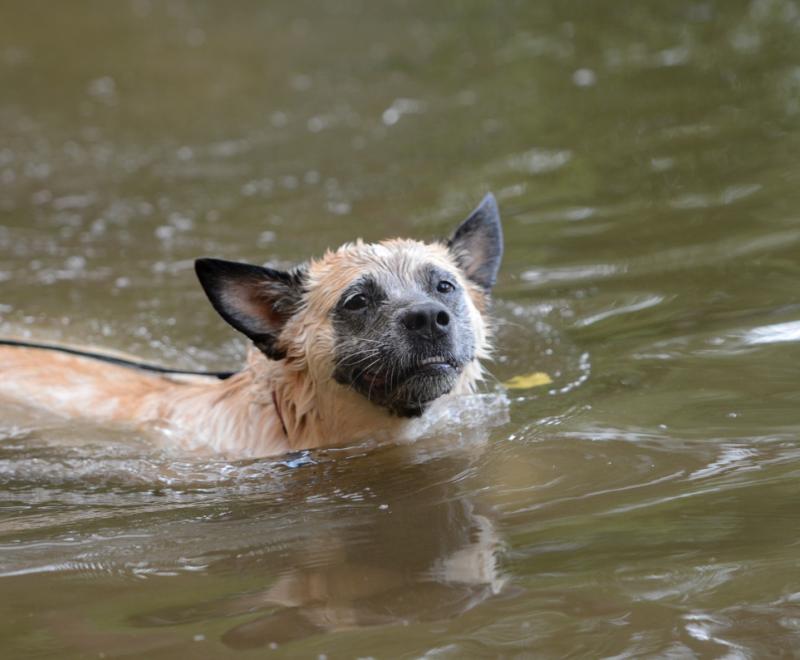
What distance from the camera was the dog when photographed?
5.63m

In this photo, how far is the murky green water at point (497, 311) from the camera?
13.0 ft

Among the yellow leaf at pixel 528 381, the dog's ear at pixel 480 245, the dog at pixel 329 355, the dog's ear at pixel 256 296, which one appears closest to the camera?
the dog at pixel 329 355

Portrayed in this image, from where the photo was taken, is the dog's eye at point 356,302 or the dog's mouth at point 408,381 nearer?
the dog's mouth at point 408,381

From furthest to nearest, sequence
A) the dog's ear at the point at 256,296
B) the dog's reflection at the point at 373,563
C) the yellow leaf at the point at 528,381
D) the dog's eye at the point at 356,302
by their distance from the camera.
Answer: the yellow leaf at the point at 528,381
the dog's ear at the point at 256,296
the dog's eye at the point at 356,302
the dog's reflection at the point at 373,563

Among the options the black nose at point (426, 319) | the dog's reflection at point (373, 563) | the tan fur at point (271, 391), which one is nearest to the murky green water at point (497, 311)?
the dog's reflection at point (373, 563)

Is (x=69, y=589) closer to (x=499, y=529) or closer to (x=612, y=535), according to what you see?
(x=499, y=529)

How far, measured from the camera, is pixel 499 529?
459 centimetres

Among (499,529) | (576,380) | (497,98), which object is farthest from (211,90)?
(499,529)

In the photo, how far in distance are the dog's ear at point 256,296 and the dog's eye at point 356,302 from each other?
17.5 inches

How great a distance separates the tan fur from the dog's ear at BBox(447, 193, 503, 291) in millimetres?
112

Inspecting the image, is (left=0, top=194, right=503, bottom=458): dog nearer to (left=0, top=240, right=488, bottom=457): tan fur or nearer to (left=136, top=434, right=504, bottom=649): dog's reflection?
(left=0, top=240, right=488, bottom=457): tan fur

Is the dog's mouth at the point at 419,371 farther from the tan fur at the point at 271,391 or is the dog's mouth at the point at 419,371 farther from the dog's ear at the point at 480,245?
the dog's ear at the point at 480,245

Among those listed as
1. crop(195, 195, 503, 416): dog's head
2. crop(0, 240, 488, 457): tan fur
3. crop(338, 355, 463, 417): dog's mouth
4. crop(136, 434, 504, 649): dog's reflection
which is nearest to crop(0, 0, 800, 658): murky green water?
crop(136, 434, 504, 649): dog's reflection

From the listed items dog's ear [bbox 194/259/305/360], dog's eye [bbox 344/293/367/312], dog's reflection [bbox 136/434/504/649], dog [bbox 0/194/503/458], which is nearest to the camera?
dog's reflection [bbox 136/434/504/649]
